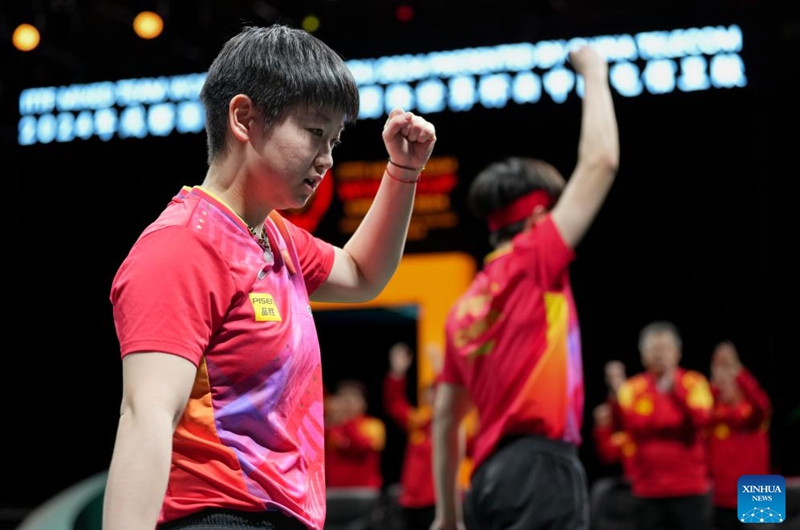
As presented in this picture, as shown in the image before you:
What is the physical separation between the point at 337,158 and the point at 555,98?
7.24 ft

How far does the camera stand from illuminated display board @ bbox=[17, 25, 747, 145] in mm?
8328

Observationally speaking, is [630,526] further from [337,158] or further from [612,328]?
[337,158]

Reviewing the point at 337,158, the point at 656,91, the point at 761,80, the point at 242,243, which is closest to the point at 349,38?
the point at 337,158

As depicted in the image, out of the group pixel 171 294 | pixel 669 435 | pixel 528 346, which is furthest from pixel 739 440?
pixel 171 294

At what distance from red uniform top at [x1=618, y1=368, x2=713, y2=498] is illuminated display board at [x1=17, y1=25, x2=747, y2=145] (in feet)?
9.05

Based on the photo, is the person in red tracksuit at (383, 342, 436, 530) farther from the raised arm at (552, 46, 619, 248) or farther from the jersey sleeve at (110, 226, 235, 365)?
the jersey sleeve at (110, 226, 235, 365)

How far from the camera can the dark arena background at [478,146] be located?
27.9 ft

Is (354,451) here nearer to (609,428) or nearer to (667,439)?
(609,428)

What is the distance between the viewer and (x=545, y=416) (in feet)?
9.04

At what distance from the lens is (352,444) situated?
10156mm

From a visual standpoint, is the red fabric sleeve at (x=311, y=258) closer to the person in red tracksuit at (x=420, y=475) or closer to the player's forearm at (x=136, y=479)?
the player's forearm at (x=136, y=479)

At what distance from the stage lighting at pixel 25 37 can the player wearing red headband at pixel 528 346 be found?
6.63m

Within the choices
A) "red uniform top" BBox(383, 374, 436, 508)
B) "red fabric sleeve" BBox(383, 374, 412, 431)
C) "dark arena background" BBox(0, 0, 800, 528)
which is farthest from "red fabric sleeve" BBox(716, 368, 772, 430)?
"red fabric sleeve" BBox(383, 374, 412, 431)

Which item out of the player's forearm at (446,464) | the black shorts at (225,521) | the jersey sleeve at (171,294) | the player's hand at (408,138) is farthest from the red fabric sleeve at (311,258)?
the player's forearm at (446,464)
